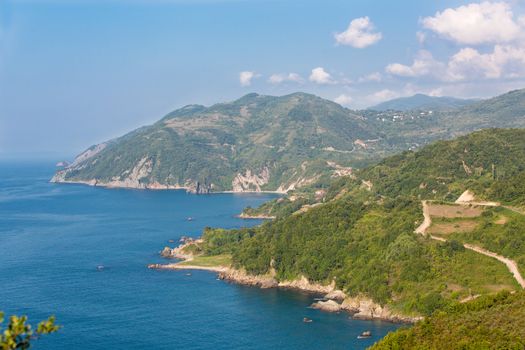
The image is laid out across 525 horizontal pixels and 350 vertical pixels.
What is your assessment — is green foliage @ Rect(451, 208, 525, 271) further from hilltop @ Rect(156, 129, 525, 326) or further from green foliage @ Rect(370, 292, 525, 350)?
green foliage @ Rect(370, 292, 525, 350)

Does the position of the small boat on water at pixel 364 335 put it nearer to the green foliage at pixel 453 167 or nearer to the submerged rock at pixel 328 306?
the submerged rock at pixel 328 306

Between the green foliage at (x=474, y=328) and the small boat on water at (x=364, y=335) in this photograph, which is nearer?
the green foliage at (x=474, y=328)

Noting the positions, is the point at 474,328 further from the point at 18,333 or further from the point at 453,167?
the point at 453,167

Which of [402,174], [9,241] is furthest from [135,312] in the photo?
[402,174]

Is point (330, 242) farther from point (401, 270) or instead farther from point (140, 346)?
point (140, 346)

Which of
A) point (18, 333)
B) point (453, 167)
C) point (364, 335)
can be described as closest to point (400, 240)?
point (364, 335)

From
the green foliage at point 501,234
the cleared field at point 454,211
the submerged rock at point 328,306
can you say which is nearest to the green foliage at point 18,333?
the submerged rock at point 328,306
